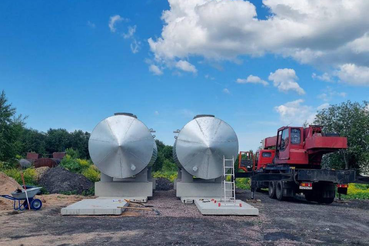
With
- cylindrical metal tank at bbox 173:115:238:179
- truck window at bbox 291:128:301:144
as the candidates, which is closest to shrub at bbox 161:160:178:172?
truck window at bbox 291:128:301:144

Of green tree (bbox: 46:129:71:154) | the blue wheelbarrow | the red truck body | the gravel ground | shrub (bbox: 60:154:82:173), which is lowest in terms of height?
the gravel ground

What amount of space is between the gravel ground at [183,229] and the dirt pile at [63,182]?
593cm

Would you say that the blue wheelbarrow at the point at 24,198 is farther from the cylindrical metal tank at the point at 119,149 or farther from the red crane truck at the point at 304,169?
the red crane truck at the point at 304,169

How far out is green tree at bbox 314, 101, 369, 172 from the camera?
84.1 ft

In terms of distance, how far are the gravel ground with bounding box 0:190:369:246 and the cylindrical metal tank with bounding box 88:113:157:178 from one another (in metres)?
2.52

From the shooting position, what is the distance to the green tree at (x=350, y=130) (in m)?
25.6

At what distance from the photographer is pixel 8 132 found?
934 inches

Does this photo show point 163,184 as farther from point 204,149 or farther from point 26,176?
point 204,149

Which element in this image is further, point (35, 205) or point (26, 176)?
point (26, 176)

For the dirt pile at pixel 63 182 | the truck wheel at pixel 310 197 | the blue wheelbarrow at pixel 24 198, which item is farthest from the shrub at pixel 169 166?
the blue wheelbarrow at pixel 24 198

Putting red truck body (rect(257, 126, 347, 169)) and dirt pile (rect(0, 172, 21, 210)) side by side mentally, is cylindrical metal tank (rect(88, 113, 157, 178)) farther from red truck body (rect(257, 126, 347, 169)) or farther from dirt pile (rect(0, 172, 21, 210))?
red truck body (rect(257, 126, 347, 169))

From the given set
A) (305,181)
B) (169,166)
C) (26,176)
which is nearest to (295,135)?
(305,181)

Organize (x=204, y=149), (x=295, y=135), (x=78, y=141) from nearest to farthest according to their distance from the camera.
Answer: (x=204, y=149) < (x=295, y=135) < (x=78, y=141)

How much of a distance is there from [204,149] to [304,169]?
3.91 metres
